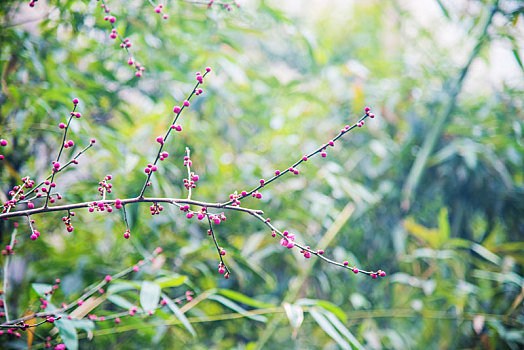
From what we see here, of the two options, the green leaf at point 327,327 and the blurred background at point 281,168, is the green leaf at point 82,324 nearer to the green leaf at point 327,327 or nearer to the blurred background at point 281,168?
the blurred background at point 281,168

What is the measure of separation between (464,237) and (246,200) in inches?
24.5

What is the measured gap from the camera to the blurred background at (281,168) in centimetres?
79

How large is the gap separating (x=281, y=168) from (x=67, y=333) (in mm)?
656

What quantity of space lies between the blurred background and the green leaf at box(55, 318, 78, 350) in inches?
7.8

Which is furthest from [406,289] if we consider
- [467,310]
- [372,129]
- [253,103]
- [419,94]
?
[253,103]

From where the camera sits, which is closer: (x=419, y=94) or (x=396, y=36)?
(x=419, y=94)

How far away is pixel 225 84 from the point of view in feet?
3.54

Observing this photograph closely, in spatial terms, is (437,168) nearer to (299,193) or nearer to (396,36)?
(299,193)

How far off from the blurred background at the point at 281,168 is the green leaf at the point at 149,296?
0.40ft

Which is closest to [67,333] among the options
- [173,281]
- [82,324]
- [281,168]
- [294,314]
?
[82,324]

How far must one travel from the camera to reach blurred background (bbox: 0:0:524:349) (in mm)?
788

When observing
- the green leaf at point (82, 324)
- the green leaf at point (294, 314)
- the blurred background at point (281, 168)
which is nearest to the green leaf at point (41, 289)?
the green leaf at point (82, 324)

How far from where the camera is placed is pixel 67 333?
459 millimetres

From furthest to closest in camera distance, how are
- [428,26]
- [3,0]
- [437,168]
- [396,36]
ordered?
1. [396,36]
2. [428,26]
3. [437,168]
4. [3,0]
